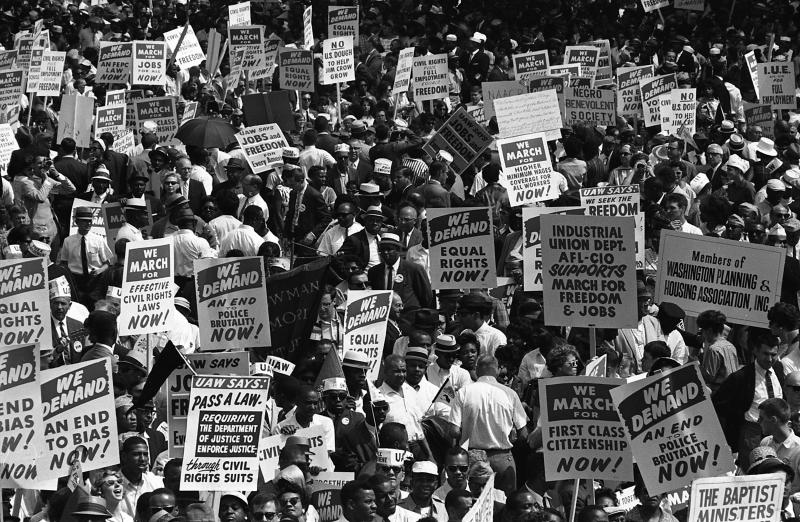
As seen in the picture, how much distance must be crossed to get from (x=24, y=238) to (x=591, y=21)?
1800 cm

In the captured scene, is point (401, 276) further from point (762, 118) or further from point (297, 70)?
point (297, 70)

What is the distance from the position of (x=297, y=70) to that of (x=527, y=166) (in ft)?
25.9

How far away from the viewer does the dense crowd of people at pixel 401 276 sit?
38.7 feet

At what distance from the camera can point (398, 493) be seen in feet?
37.6

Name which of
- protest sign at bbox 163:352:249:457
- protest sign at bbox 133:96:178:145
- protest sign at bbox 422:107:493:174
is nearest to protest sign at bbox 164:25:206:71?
protest sign at bbox 133:96:178:145

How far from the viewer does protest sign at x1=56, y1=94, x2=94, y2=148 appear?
23.5 m

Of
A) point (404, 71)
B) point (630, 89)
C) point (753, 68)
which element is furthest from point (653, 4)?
point (630, 89)

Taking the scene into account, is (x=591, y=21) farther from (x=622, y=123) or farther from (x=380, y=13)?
(x=622, y=123)

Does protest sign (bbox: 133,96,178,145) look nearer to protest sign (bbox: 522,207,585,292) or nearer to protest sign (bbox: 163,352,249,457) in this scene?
protest sign (bbox: 522,207,585,292)

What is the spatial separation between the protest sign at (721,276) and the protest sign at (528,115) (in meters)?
7.39

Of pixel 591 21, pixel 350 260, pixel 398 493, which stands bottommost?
pixel 398 493

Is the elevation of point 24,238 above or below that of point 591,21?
below

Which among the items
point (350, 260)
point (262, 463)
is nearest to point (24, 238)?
point (350, 260)

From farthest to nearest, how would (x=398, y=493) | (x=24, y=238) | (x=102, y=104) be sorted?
(x=102, y=104), (x=24, y=238), (x=398, y=493)
